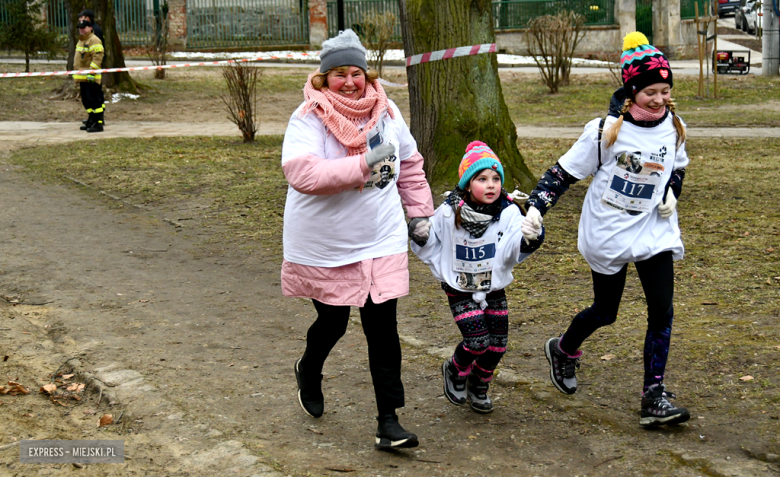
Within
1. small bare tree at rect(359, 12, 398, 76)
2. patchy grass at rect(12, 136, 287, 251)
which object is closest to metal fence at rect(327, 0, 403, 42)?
small bare tree at rect(359, 12, 398, 76)

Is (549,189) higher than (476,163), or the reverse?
(476,163)

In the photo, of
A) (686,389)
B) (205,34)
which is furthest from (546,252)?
(205,34)

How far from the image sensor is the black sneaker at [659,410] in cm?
393

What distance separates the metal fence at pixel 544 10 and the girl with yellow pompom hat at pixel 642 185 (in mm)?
26053

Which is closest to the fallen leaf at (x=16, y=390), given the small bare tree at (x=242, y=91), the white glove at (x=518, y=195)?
the white glove at (x=518, y=195)

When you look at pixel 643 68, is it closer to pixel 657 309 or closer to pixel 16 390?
pixel 657 309

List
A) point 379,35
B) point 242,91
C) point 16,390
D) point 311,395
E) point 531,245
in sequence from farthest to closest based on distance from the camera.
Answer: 1. point 379,35
2. point 242,91
3. point 16,390
4. point 311,395
5. point 531,245

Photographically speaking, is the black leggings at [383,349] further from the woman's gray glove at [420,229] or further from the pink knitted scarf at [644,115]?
the pink knitted scarf at [644,115]

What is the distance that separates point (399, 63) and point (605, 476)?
2504 cm

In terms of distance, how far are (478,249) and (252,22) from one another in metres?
29.3

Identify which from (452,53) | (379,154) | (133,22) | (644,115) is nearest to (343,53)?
(379,154)

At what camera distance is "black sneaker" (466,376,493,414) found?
424 centimetres

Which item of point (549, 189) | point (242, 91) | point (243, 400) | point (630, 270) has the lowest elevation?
point (243, 400)

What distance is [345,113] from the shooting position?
3.75m
